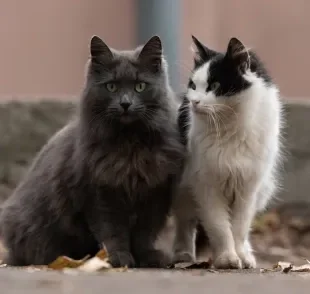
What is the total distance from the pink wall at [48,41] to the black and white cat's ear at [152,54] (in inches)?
153

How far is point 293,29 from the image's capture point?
757 centimetres

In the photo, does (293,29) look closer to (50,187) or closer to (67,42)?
(67,42)

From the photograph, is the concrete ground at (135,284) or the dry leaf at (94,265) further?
the dry leaf at (94,265)

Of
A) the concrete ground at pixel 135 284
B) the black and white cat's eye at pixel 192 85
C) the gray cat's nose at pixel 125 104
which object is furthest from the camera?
the black and white cat's eye at pixel 192 85

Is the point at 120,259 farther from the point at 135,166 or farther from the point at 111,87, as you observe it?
the point at 111,87

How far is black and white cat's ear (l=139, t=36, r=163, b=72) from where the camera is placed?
11.4ft

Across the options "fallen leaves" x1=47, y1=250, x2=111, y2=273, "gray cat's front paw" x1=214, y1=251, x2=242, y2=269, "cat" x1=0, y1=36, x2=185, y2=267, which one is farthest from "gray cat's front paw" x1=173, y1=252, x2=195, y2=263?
"fallen leaves" x1=47, y1=250, x2=111, y2=273

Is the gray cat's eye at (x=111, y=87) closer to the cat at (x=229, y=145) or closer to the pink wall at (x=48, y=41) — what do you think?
the cat at (x=229, y=145)

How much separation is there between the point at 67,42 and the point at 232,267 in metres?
4.33

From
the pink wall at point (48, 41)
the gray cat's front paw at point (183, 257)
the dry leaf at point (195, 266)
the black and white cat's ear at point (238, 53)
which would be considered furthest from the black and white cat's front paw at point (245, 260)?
the pink wall at point (48, 41)

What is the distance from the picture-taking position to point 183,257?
12.5 ft

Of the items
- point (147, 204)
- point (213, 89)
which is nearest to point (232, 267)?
point (147, 204)

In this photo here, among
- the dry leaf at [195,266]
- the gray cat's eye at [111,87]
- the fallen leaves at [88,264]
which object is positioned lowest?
the dry leaf at [195,266]

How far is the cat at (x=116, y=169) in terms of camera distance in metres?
3.40
